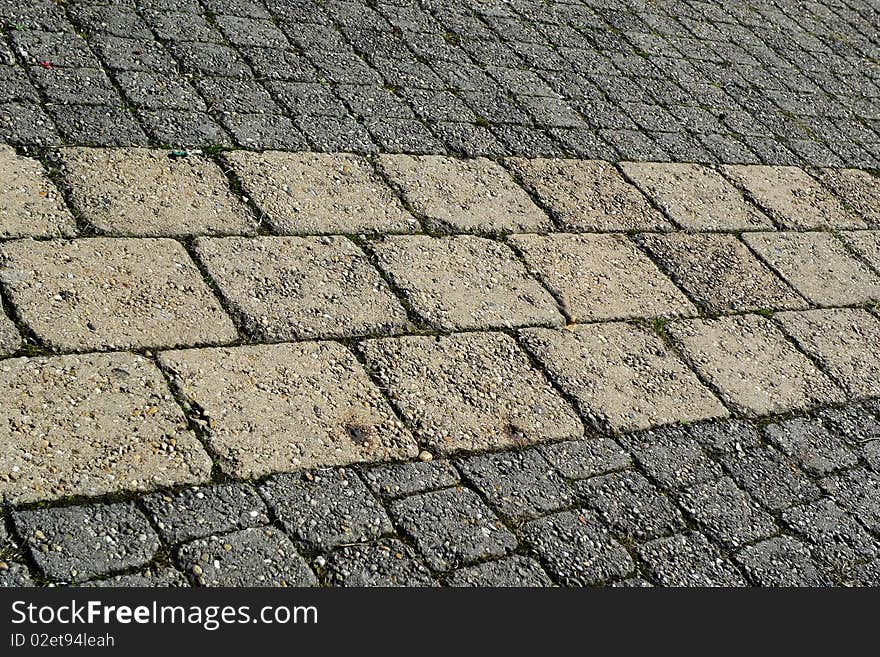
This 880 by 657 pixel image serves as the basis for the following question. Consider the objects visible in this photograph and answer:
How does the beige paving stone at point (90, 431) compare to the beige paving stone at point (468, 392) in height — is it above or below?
below

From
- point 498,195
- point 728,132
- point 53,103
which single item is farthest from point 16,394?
point 728,132

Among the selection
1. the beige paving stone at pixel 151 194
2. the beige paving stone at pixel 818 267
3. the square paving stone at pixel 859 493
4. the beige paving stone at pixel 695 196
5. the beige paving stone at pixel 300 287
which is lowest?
the beige paving stone at pixel 151 194

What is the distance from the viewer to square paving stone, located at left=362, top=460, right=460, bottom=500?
9.34 ft

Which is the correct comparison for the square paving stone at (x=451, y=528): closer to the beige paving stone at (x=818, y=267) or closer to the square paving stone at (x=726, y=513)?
the square paving stone at (x=726, y=513)

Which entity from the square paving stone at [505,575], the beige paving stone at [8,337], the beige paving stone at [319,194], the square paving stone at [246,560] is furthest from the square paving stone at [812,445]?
the beige paving stone at [8,337]

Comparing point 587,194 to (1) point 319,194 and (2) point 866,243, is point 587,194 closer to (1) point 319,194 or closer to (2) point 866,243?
(1) point 319,194

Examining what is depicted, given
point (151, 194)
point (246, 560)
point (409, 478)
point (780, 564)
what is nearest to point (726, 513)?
point (780, 564)

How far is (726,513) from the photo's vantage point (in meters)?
3.12

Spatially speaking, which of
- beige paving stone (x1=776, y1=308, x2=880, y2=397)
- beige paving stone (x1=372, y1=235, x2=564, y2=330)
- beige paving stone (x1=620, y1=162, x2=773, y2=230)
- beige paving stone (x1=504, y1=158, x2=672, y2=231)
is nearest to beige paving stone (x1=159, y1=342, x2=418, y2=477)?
beige paving stone (x1=372, y1=235, x2=564, y2=330)

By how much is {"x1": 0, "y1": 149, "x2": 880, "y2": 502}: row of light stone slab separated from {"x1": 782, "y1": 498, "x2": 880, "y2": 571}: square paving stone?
1.58 ft

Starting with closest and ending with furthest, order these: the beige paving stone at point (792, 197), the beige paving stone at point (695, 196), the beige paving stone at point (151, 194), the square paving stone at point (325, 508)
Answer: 1. the square paving stone at point (325, 508)
2. the beige paving stone at point (151, 194)
3. the beige paving stone at point (695, 196)
4. the beige paving stone at point (792, 197)

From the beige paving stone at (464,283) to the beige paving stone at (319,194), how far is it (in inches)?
6.1

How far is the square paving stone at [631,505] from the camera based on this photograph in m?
2.97

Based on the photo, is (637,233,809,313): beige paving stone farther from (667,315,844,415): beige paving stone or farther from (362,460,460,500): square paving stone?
(362,460,460,500): square paving stone
